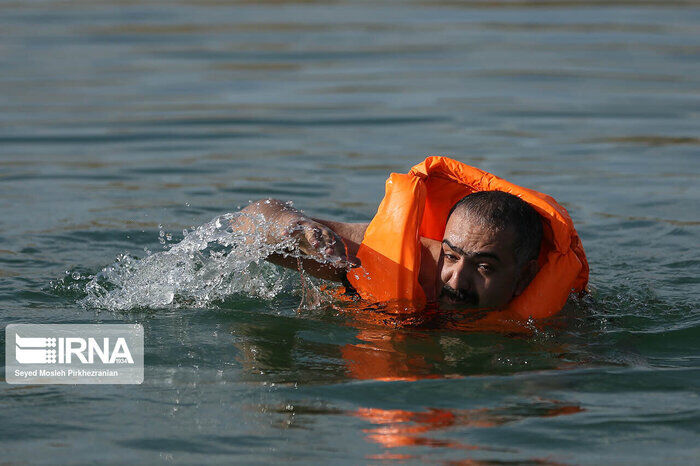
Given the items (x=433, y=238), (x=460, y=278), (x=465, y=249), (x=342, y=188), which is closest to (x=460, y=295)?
(x=460, y=278)

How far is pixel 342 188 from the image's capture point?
8.96m

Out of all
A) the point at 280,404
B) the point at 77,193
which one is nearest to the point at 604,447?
the point at 280,404

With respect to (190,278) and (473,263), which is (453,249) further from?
(190,278)

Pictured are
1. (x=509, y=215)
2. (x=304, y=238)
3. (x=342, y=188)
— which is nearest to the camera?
(x=304, y=238)

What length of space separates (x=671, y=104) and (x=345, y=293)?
6.69m

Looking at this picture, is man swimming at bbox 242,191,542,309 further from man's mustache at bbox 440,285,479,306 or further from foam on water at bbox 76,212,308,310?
foam on water at bbox 76,212,308,310

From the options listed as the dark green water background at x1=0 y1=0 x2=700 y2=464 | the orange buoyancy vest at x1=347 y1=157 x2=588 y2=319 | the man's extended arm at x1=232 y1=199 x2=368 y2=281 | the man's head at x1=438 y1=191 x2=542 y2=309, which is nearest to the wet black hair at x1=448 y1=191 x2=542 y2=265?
the man's head at x1=438 y1=191 x2=542 y2=309

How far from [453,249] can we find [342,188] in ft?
11.7

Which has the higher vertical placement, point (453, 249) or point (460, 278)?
point (453, 249)

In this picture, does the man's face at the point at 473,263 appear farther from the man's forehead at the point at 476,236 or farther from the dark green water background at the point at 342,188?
the dark green water background at the point at 342,188

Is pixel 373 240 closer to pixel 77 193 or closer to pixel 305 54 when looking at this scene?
pixel 77 193

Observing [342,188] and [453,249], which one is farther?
[342,188]

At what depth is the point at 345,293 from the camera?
5.88m

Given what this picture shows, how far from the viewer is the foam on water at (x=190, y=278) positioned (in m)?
5.88
